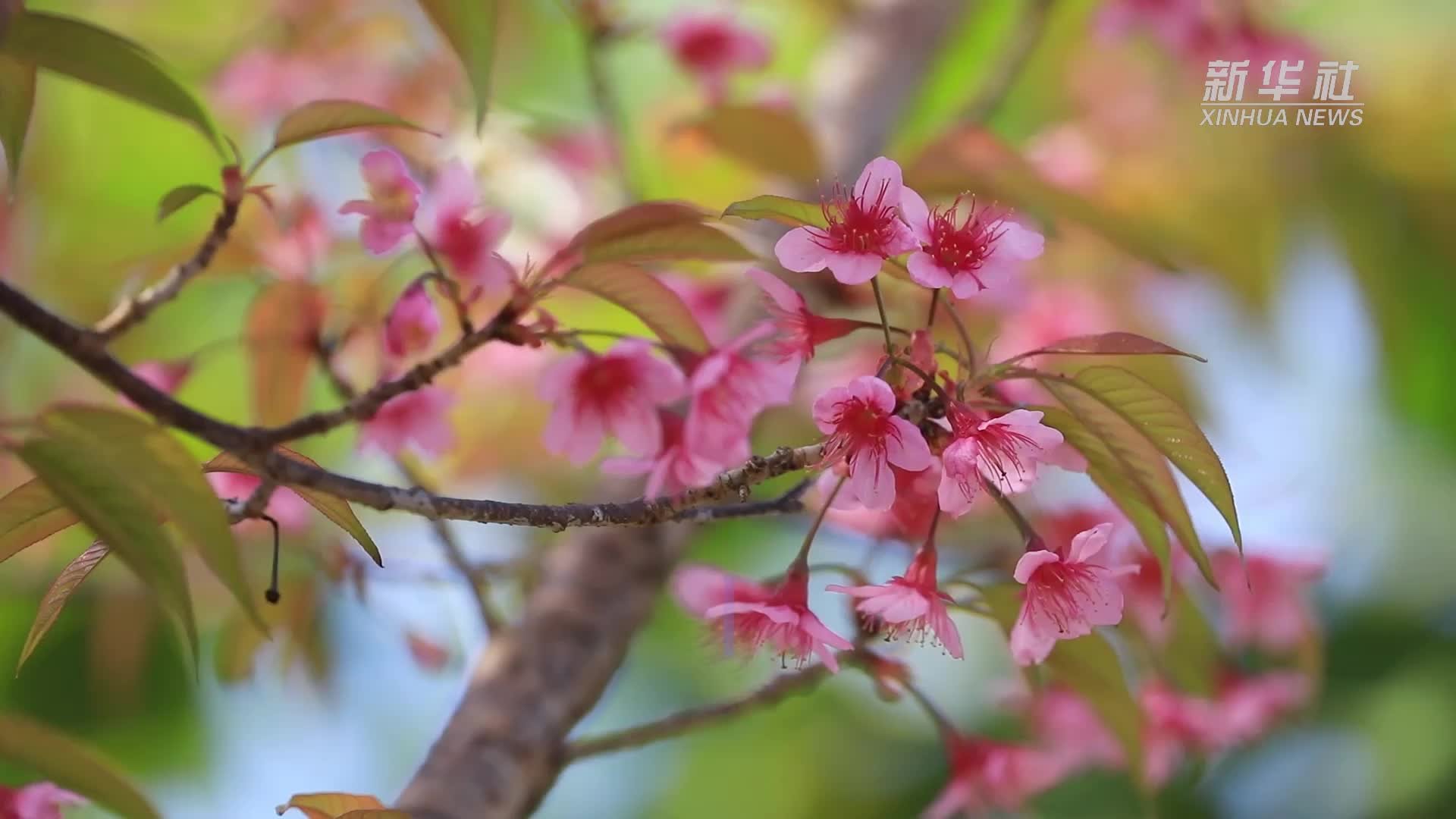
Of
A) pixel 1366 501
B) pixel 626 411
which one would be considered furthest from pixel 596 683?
pixel 1366 501

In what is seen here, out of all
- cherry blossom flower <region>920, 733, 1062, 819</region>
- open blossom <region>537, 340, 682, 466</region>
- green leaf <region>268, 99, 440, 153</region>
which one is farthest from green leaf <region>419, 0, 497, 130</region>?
cherry blossom flower <region>920, 733, 1062, 819</region>

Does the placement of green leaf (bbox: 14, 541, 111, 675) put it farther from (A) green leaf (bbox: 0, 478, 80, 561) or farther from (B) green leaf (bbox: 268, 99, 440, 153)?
(B) green leaf (bbox: 268, 99, 440, 153)

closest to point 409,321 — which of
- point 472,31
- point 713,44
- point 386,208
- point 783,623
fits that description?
point 386,208

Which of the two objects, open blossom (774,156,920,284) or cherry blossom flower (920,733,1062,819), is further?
cherry blossom flower (920,733,1062,819)

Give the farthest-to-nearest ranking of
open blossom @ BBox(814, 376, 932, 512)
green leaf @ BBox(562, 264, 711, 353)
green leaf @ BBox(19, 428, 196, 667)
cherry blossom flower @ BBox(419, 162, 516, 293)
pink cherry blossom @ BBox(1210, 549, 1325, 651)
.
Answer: pink cherry blossom @ BBox(1210, 549, 1325, 651), cherry blossom flower @ BBox(419, 162, 516, 293), green leaf @ BBox(562, 264, 711, 353), open blossom @ BBox(814, 376, 932, 512), green leaf @ BBox(19, 428, 196, 667)

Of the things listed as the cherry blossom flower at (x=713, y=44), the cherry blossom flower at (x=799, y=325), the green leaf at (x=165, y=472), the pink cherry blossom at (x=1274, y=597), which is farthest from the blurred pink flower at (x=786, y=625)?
the cherry blossom flower at (x=713, y=44)

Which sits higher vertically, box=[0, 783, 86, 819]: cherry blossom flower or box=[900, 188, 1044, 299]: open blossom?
box=[900, 188, 1044, 299]: open blossom

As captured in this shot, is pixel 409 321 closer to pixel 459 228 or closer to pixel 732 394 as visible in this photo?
pixel 459 228

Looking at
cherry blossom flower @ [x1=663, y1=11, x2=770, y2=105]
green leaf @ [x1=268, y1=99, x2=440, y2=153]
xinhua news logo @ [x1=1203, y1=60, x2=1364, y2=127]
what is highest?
xinhua news logo @ [x1=1203, y1=60, x2=1364, y2=127]
